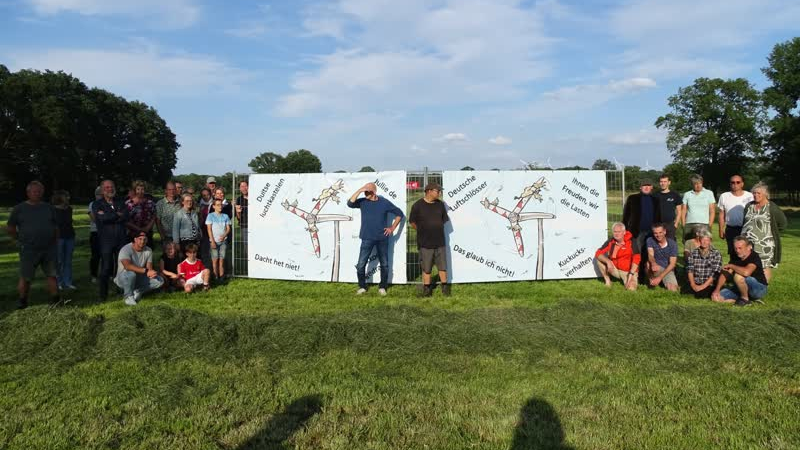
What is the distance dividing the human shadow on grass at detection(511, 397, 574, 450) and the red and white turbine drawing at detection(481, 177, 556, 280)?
521 centimetres

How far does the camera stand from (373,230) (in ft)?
27.3

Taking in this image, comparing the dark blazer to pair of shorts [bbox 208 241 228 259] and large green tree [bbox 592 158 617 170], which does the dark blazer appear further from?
pair of shorts [bbox 208 241 228 259]

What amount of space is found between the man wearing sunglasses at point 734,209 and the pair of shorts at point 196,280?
8.03m

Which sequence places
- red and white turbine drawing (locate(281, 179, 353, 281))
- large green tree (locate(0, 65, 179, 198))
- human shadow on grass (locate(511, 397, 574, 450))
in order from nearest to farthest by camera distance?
human shadow on grass (locate(511, 397, 574, 450)) < red and white turbine drawing (locate(281, 179, 353, 281)) < large green tree (locate(0, 65, 179, 198))

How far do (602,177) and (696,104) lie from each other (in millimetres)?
55145

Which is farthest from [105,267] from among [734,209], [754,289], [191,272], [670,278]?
[734,209]

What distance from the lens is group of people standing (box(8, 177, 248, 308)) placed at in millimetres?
7273

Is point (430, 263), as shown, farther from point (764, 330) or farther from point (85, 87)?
point (85, 87)

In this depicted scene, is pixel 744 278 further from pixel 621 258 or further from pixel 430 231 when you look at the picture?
pixel 430 231

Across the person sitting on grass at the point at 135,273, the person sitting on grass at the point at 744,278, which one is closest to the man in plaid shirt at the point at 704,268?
the person sitting on grass at the point at 744,278

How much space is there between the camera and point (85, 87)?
54875 millimetres

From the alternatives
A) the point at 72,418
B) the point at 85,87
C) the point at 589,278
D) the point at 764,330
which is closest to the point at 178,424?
the point at 72,418

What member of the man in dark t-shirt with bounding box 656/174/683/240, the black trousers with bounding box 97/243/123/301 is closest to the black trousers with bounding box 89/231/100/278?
the black trousers with bounding box 97/243/123/301

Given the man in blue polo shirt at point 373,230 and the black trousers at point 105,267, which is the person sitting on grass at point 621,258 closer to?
the man in blue polo shirt at point 373,230
